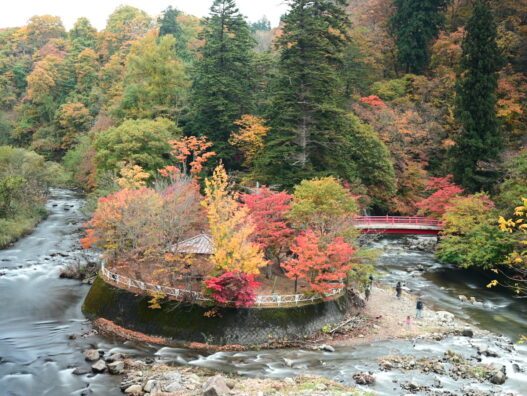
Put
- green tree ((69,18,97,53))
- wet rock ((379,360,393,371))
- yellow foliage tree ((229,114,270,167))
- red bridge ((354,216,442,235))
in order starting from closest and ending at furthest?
wet rock ((379,360,393,371)), red bridge ((354,216,442,235)), yellow foliage tree ((229,114,270,167)), green tree ((69,18,97,53))

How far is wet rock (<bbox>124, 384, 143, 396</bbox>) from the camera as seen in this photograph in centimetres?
1736

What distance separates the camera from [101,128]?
190 ft

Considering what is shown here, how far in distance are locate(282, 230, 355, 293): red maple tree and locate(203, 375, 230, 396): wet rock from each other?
814 cm

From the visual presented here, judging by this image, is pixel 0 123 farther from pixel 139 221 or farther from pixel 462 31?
pixel 462 31

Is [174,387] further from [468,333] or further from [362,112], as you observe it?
[362,112]

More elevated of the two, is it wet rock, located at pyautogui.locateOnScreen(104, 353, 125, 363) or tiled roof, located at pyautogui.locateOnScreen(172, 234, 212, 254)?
tiled roof, located at pyautogui.locateOnScreen(172, 234, 212, 254)

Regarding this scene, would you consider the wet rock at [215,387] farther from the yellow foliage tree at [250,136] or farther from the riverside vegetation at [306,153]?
the yellow foliage tree at [250,136]

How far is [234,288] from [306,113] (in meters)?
22.1

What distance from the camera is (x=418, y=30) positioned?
56094mm

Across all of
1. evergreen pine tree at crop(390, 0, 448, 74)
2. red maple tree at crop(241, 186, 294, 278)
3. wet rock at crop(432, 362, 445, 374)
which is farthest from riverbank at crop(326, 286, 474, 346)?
evergreen pine tree at crop(390, 0, 448, 74)

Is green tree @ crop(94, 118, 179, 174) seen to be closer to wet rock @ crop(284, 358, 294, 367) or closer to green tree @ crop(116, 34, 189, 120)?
green tree @ crop(116, 34, 189, 120)

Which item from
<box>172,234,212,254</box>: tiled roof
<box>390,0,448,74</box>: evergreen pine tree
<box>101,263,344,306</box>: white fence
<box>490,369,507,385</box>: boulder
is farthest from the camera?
<box>390,0,448,74</box>: evergreen pine tree

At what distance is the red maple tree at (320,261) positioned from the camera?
78.2 ft

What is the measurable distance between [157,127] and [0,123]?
4614 cm
